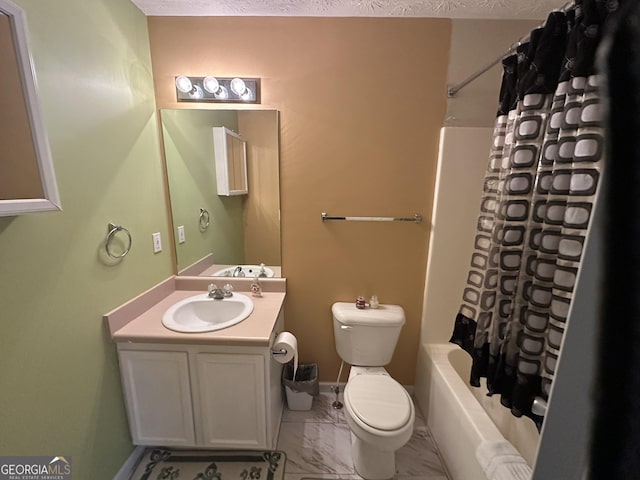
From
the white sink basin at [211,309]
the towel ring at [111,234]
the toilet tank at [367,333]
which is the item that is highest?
the towel ring at [111,234]

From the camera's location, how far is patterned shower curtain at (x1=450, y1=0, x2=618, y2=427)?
792 mm

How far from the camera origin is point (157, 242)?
157cm

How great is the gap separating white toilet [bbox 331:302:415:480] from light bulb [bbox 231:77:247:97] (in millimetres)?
1403

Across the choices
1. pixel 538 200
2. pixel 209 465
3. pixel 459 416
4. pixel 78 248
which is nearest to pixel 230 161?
pixel 78 248

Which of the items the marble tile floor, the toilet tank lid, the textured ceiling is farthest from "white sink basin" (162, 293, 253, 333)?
the textured ceiling

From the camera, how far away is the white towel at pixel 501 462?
96 centimetres

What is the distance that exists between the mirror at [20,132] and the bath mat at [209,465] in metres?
1.41

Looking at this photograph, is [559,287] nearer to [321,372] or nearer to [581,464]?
[581,464]

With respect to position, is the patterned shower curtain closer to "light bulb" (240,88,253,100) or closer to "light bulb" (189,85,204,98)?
"light bulb" (240,88,253,100)

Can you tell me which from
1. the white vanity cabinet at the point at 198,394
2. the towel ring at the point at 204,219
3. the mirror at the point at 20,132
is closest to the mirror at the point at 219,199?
the towel ring at the point at 204,219

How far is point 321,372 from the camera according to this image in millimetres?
1912

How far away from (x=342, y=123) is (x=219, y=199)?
2.97 feet

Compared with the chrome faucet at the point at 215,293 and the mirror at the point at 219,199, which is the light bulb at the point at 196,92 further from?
the chrome faucet at the point at 215,293

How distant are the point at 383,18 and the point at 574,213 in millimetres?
1371
